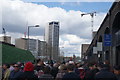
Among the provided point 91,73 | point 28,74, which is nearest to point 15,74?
point 28,74

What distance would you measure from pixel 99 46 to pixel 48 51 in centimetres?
6627

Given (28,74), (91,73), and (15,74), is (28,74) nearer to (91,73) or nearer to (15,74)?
(15,74)

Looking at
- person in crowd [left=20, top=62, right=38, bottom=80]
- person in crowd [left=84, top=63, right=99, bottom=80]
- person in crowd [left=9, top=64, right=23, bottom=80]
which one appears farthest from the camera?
person in crowd [left=84, top=63, right=99, bottom=80]

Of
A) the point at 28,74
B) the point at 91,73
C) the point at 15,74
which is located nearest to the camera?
the point at 28,74

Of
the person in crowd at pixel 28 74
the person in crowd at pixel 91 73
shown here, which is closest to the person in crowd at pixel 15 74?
the person in crowd at pixel 28 74

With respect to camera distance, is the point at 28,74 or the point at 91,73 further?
the point at 91,73

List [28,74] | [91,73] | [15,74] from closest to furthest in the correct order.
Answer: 1. [28,74]
2. [15,74]
3. [91,73]

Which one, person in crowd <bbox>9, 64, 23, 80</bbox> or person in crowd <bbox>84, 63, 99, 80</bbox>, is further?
person in crowd <bbox>84, 63, 99, 80</bbox>

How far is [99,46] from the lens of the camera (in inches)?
1104

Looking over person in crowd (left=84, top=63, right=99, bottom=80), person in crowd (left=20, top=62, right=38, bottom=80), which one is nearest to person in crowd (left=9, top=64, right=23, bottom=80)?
person in crowd (left=20, top=62, right=38, bottom=80)

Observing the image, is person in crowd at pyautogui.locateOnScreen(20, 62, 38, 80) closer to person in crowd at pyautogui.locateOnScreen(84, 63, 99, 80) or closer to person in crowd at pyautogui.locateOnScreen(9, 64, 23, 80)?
person in crowd at pyautogui.locateOnScreen(9, 64, 23, 80)

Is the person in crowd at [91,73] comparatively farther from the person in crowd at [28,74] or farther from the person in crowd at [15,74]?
the person in crowd at [28,74]

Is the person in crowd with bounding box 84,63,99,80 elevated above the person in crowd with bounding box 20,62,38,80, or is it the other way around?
the person in crowd with bounding box 20,62,38,80

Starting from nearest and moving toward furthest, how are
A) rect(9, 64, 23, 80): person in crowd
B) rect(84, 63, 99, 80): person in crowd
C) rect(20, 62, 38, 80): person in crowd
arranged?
rect(20, 62, 38, 80): person in crowd < rect(9, 64, 23, 80): person in crowd < rect(84, 63, 99, 80): person in crowd
